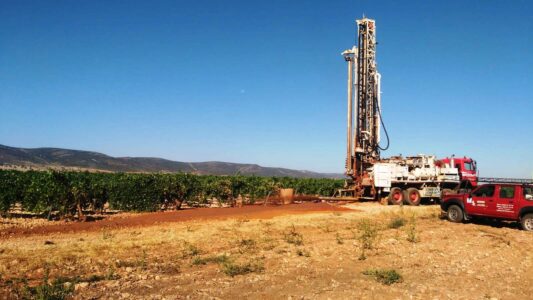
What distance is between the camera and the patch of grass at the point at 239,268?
9.31 metres

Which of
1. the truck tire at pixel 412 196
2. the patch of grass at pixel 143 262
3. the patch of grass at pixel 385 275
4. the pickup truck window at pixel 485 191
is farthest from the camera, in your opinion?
the truck tire at pixel 412 196

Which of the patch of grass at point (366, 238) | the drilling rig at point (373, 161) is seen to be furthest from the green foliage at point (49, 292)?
the drilling rig at point (373, 161)

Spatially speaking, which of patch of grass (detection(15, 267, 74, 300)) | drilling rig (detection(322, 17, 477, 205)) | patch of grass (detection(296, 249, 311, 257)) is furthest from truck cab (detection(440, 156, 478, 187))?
patch of grass (detection(15, 267, 74, 300))

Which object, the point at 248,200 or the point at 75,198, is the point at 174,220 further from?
the point at 248,200

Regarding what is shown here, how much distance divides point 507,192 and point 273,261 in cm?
1084

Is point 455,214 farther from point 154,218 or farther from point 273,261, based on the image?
point 154,218

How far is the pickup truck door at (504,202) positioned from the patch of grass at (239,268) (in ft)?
36.4

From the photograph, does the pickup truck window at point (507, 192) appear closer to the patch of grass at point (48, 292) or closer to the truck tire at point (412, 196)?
the truck tire at point (412, 196)

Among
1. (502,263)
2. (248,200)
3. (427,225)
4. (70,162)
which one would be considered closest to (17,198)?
(248,200)

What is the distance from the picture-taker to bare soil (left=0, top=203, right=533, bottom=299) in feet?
26.7

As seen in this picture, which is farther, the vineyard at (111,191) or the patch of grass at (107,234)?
the vineyard at (111,191)

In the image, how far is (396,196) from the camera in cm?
2736

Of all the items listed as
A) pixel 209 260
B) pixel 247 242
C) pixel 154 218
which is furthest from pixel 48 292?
pixel 154 218

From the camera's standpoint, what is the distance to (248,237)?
1470 cm
